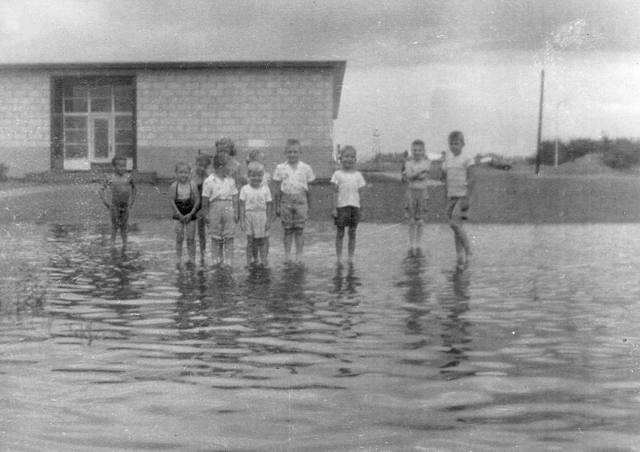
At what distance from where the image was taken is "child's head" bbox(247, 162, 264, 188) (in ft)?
38.0

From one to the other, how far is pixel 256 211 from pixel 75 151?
1064 inches

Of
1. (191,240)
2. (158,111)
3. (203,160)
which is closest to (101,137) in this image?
(158,111)

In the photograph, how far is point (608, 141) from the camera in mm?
58781

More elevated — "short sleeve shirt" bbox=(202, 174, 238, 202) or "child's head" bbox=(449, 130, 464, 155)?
"child's head" bbox=(449, 130, 464, 155)

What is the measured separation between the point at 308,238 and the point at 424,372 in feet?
36.1

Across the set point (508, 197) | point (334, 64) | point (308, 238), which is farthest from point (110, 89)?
point (308, 238)

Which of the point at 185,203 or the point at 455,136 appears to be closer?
the point at 185,203

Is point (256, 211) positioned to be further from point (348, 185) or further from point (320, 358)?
point (320, 358)

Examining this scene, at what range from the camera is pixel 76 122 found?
3691 centimetres

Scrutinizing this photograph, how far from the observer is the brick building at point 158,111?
33938 mm

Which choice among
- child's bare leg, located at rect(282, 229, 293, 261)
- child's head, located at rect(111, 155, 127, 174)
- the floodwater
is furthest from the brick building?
the floodwater

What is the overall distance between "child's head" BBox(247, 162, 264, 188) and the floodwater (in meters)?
1.09

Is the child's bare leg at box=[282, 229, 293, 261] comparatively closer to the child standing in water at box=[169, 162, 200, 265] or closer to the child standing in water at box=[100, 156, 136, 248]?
the child standing in water at box=[169, 162, 200, 265]

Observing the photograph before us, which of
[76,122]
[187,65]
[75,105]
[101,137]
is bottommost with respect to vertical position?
[101,137]
